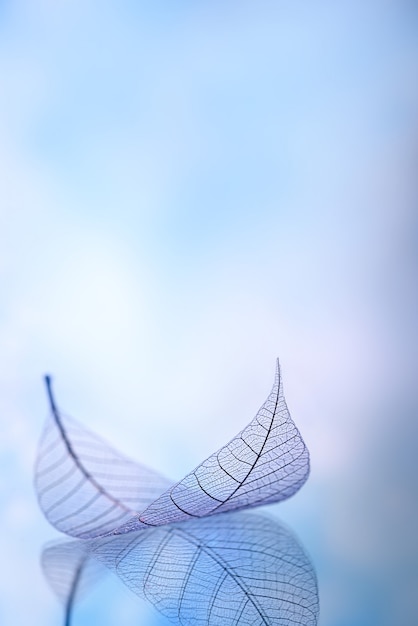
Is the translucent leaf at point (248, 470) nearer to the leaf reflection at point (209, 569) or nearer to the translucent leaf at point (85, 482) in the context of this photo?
the leaf reflection at point (209, 569)

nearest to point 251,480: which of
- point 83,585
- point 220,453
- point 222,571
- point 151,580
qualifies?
point 220,453

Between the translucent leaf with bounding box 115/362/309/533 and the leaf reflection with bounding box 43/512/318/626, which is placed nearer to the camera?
the leaf reflection with bounding box 43/512/318/626

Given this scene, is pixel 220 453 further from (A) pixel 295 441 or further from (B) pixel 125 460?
(B) pixel 125 460

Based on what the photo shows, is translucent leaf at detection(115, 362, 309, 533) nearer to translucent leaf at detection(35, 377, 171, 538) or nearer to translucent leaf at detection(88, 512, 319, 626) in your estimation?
translucent leaf at detection(88, 512, 319, 626)

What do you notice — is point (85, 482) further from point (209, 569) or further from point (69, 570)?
point (209, 569)

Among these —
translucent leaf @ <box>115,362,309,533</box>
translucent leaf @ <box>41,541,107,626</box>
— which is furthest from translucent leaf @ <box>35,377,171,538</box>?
translucent leaf @ <box>115,362,309,533</box>

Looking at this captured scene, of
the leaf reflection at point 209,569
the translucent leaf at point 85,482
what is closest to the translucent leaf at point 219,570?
the leaf reflection at point 209,569
